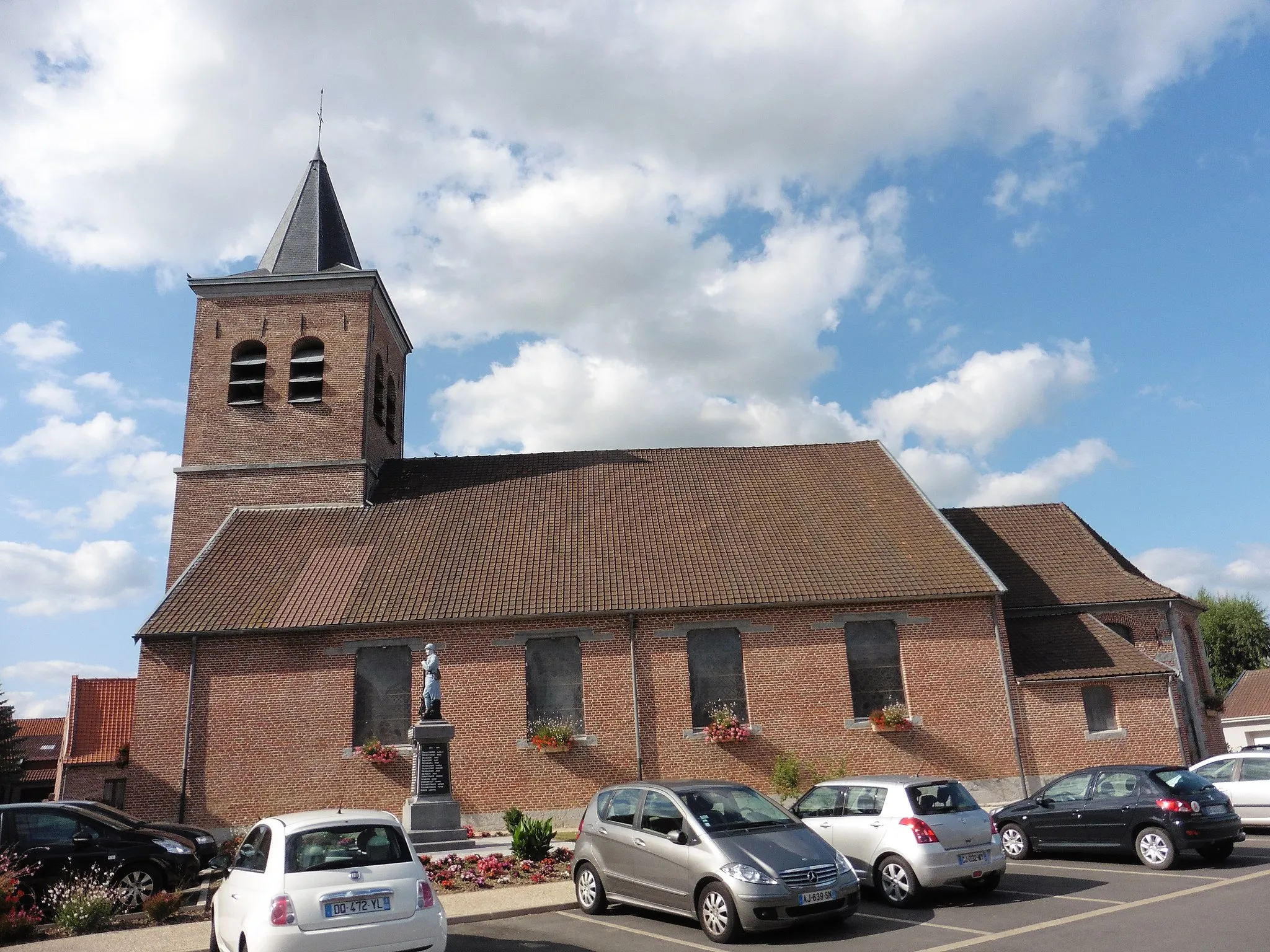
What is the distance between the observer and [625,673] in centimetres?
1919

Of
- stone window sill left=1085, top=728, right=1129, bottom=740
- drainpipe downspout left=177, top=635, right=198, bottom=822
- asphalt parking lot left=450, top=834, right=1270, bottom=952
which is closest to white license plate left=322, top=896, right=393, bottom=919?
asphalt parking lot left=450, top=834, right=1270, bottom=952

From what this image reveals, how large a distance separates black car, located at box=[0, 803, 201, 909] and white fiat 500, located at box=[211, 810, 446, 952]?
4676 millimetres

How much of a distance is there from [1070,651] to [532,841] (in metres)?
14.0

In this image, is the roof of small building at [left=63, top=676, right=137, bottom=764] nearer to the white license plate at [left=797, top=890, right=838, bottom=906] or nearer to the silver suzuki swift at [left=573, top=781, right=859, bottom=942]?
the silver suzuki swift at [left=573, top=781, right=859, bottom=942]

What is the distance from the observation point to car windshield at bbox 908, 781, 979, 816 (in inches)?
390

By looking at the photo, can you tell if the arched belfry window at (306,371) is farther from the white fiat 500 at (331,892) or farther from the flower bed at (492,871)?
the white fiat 500 at (331,892)

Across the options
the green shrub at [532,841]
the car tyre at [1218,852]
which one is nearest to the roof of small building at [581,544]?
the green shrub at [532,841]

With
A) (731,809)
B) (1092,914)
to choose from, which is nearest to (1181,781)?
(1092,914)

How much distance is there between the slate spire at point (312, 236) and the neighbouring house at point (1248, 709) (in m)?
43.6

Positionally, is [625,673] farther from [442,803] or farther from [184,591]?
[184,591]

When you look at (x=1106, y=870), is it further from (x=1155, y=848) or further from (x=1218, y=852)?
(x=1218, y=852)

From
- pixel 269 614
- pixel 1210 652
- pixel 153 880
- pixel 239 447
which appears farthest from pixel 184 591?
pixel 1210 652

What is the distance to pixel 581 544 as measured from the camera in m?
21.3

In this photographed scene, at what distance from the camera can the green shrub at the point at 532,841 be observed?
12.7 meters
